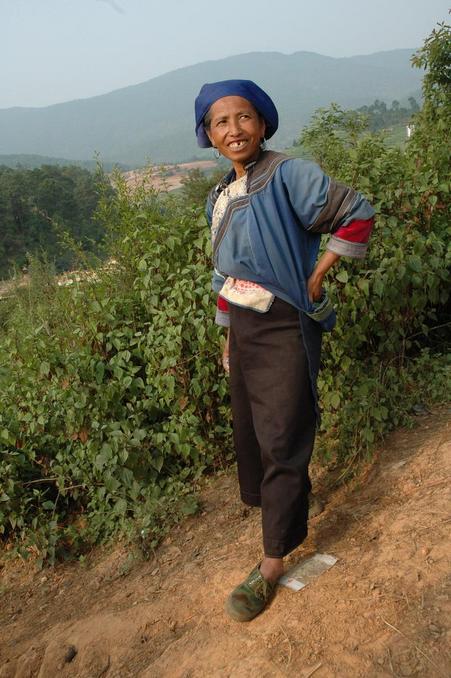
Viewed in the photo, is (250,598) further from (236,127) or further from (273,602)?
(236,127)

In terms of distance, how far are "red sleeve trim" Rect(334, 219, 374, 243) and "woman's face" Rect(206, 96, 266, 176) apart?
39 centimetres

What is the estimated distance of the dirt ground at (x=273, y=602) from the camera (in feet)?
6.05

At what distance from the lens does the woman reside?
1943mm

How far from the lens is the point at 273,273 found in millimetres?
1983

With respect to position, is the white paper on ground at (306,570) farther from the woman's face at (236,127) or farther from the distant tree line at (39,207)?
the distant tree line at (39,207)

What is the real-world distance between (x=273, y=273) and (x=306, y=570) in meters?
1.08

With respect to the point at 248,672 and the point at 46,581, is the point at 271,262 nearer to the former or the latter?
the point at 248,672

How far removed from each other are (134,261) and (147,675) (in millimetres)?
2149

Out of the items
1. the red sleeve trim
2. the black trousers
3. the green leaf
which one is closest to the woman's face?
the red sleeve trim

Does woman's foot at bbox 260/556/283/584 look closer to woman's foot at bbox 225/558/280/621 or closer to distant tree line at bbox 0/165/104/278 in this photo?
woman's foot at bbox 225/558/280/621

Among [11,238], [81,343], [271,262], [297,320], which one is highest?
[271,262]

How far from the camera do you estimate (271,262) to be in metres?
1.98

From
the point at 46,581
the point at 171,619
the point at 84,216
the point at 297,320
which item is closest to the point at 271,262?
the point at 297,320

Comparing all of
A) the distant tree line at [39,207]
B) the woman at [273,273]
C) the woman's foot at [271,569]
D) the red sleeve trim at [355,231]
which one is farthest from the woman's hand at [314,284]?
the distant tree line at [39,207]
